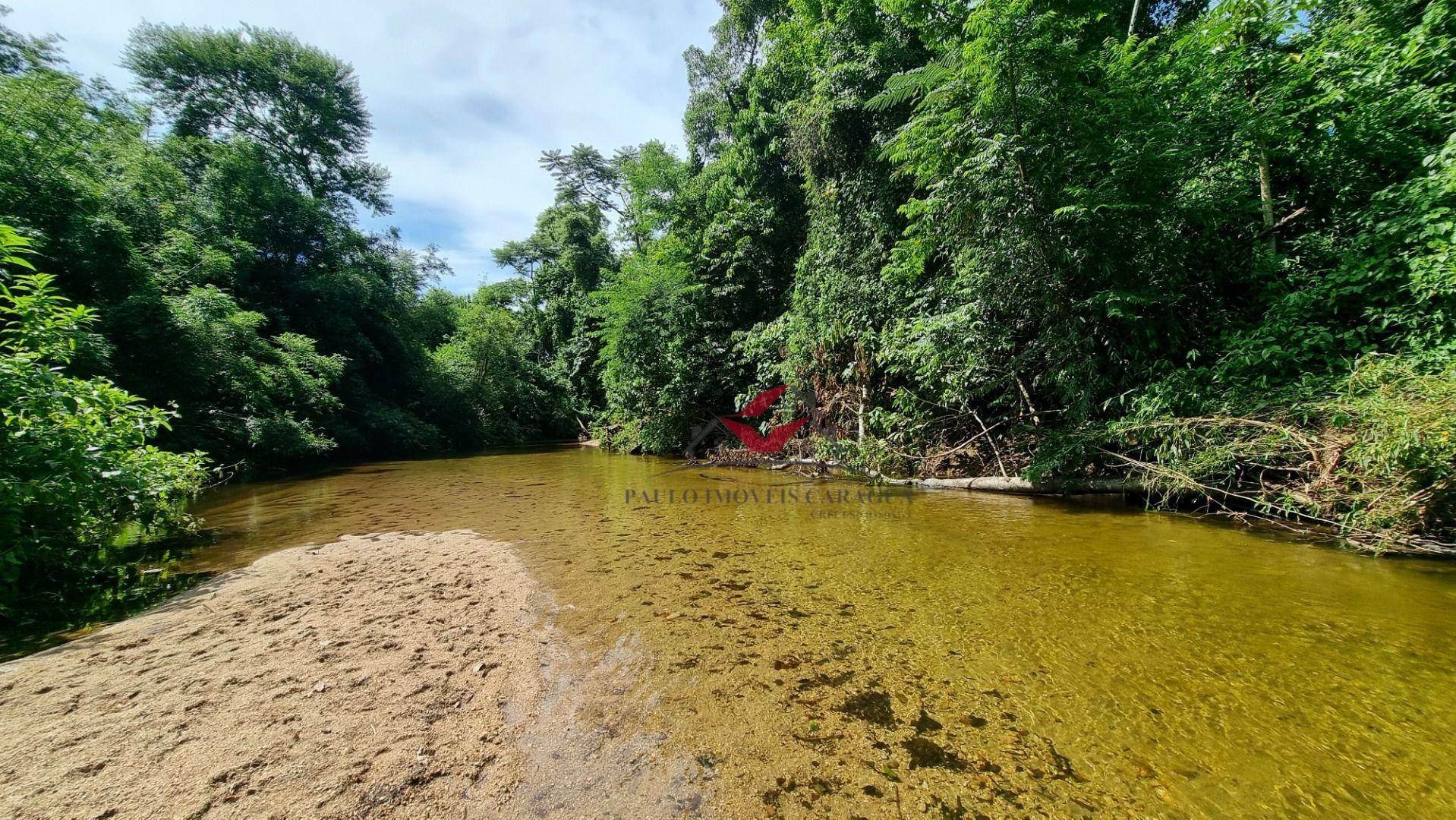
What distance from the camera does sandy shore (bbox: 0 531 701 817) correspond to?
148cm

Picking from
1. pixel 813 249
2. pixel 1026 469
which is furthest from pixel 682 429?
pixel 1026 469

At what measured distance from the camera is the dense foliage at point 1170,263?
13.7ft

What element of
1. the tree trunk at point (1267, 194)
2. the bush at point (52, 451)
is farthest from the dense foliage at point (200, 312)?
the tree trunk at point (1267, 194)

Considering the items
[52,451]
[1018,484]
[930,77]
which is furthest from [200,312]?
[1018,484]

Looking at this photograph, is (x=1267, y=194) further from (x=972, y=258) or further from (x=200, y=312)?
(x=200, y=312)

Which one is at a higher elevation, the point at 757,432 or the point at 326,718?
the point at 757,432

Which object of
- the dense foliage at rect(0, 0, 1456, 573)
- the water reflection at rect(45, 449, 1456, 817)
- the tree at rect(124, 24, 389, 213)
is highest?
the tree at rect(124, 24, 389, 213)

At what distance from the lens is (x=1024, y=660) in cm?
231

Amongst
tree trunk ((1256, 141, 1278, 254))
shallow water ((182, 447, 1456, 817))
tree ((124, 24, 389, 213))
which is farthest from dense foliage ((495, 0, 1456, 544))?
tree ((124, 24, 389, 213))

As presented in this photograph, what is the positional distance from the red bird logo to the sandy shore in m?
8.19

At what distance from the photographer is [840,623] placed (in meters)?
2.75

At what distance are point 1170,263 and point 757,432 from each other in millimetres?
8287

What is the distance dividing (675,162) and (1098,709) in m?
18.0

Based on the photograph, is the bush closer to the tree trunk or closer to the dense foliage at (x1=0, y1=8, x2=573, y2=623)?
the dense foliage at (x1=0, y1=8, x2=573, y2=623)
